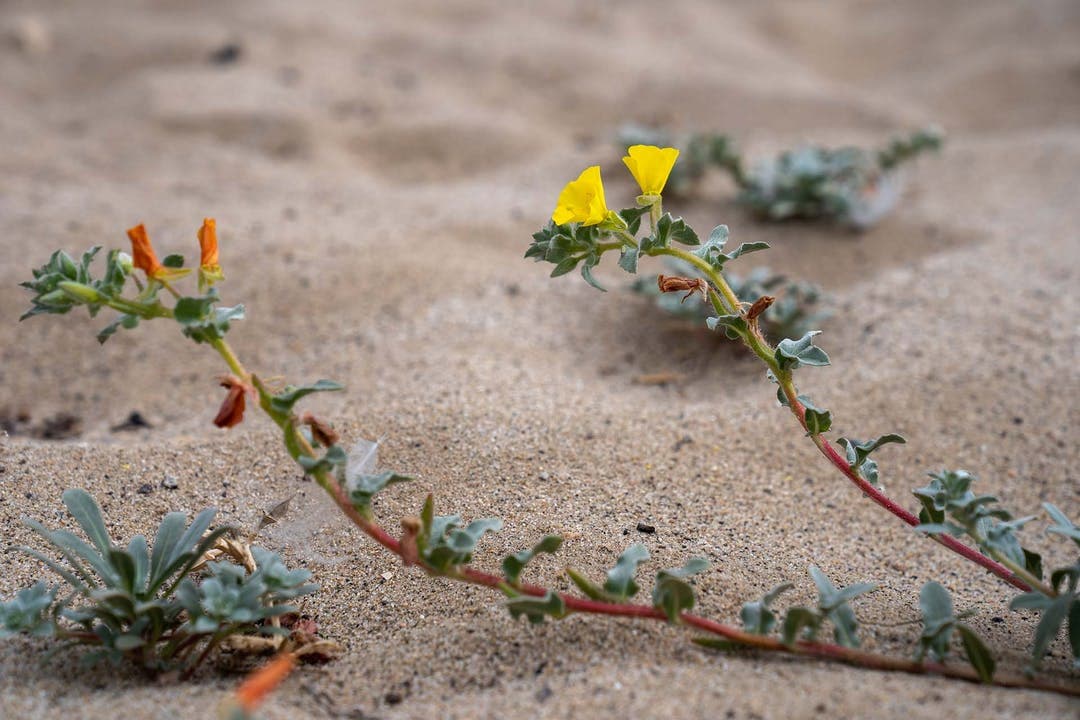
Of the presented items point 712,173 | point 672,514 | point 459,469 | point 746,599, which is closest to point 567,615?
point 746,599

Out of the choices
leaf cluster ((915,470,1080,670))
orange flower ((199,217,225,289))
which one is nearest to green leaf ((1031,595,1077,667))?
leaf cluster ((915,470,1080,670))

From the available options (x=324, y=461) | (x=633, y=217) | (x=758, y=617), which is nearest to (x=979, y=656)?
(x=758, y=617)

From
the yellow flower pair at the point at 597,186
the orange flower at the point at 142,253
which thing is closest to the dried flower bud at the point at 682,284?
the yellow flower pair at the point at 597,186

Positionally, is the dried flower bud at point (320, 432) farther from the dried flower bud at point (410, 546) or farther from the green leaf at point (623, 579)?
the green leaf at point (623, 579)

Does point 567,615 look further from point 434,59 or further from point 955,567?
point 434,59

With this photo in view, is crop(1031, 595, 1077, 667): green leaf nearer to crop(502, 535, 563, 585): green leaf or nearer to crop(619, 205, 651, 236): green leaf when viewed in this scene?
crop(502, 535, 563, 585): green leaf

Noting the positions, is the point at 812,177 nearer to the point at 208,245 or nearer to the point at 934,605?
the point at 934,605
